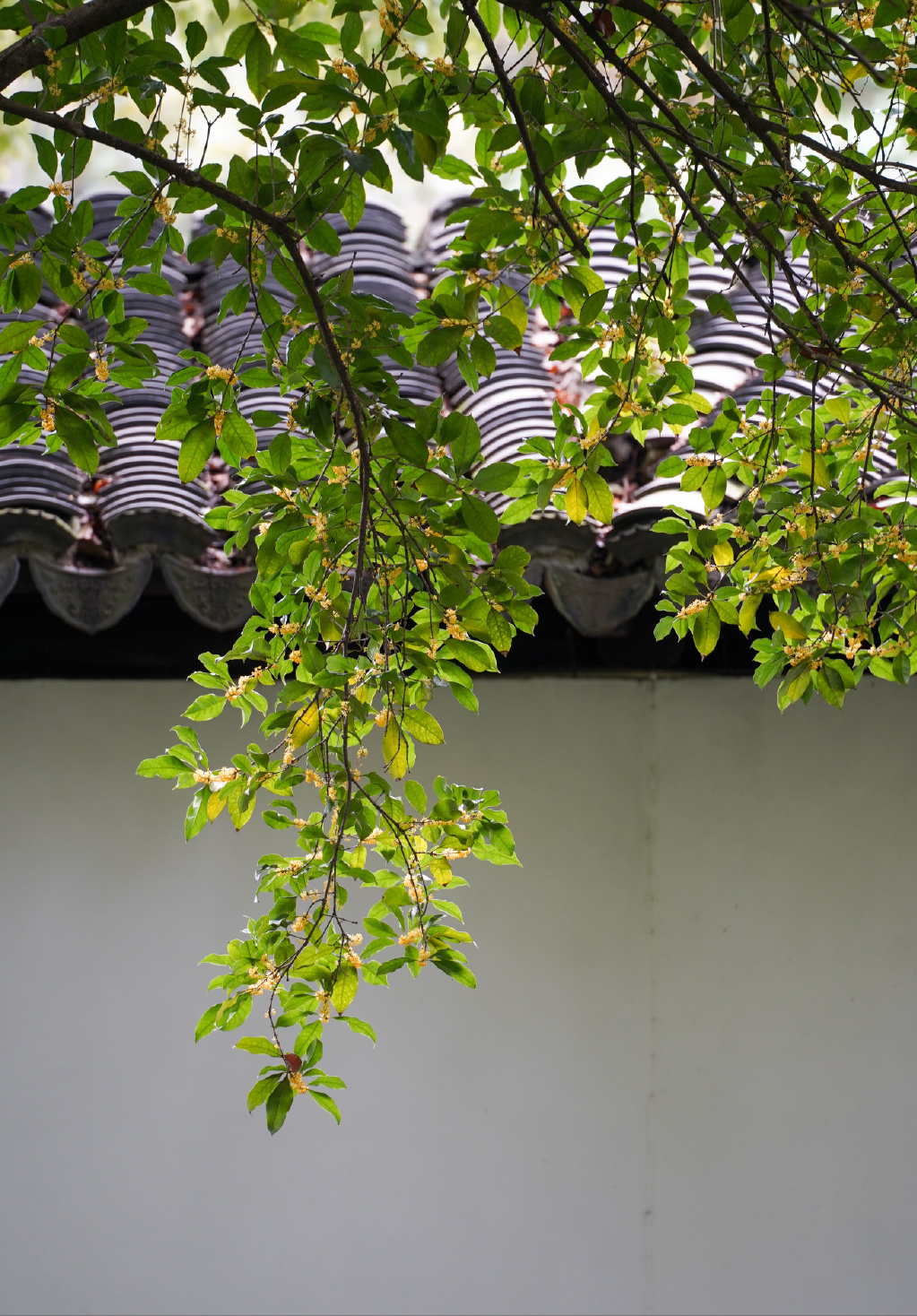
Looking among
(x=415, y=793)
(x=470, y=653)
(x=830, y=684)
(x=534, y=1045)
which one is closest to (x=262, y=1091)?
(x=415, y=793)

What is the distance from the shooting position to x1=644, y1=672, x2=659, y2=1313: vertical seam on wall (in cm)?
286

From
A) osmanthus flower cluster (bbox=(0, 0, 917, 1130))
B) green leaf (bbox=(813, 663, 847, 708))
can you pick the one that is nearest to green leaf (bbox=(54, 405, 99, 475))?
osmanthus flower cluster (bbox=(0, 0, 917, 1130))

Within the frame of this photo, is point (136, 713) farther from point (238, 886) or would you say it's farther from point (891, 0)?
point (891, 0)

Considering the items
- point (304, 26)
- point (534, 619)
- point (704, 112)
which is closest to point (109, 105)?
point (304, 26)

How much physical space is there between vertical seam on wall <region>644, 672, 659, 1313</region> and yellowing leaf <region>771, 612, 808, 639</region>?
4.77 ft

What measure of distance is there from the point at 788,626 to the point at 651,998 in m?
1.70

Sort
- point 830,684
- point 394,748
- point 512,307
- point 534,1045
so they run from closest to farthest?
point 394,748 < point 512,307 < point 830,684 < point 534,1045

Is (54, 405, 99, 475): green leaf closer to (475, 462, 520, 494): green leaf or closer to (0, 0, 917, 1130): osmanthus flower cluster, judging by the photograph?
(0, 0, 917, 1130): osmanthus flower cluster

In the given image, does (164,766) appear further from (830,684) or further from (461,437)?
(830,684)

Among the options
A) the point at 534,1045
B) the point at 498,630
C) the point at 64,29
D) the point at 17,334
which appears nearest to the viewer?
the point at 64,29

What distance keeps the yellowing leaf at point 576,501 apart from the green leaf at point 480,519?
0.24 metres

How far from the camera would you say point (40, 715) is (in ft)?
9.36

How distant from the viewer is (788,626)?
1565 mm

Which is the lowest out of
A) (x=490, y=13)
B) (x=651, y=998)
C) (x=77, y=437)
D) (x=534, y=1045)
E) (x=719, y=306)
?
(x=534, y=1045)
